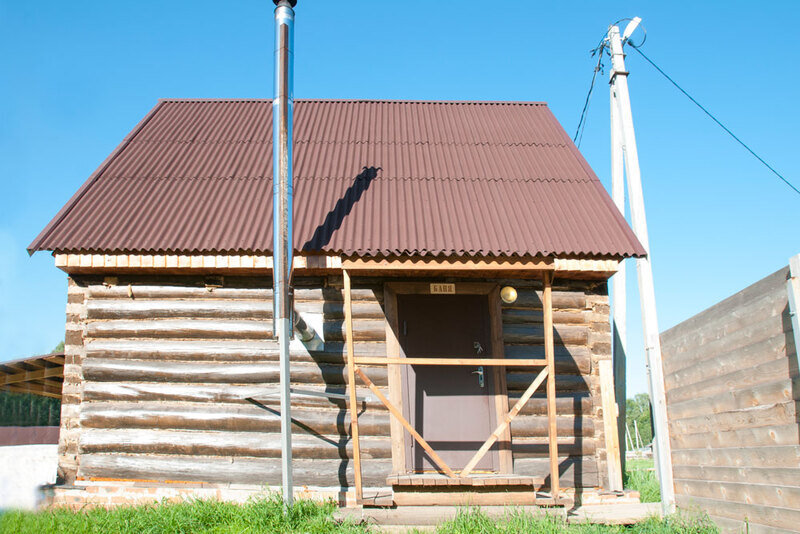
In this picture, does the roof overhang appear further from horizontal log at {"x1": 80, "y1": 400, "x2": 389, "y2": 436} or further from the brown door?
horizontal log at {"x1": 80, "y1": 400, "x2": 389, "y2": 436}

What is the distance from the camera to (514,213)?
837 cm

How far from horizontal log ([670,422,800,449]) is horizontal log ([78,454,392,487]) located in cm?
323

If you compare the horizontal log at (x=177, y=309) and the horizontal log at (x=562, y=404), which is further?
the horizontal log at (x=177, y=309)

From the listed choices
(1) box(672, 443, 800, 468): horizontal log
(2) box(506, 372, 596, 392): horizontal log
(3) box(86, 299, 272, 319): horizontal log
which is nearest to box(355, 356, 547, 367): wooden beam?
(2) box(506, 372, 596, 392): horizontal log

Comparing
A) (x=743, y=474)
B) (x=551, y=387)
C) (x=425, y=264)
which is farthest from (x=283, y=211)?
(x=743, y=474)

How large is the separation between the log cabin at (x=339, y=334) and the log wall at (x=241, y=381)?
18mm

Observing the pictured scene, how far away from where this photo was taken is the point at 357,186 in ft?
29.3

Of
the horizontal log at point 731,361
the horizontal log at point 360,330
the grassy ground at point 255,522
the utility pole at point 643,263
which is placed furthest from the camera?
the horizontal log at point 360,330

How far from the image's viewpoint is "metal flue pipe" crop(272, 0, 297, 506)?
6.69m

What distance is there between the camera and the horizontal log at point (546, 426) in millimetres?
7891

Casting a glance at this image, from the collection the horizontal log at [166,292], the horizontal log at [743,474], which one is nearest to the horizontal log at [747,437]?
the horizontal log at [743,474]

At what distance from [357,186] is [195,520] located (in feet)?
14.8

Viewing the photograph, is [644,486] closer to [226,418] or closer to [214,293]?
[226,418]

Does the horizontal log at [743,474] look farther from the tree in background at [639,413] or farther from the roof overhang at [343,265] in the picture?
the tree in background at [639,413]
